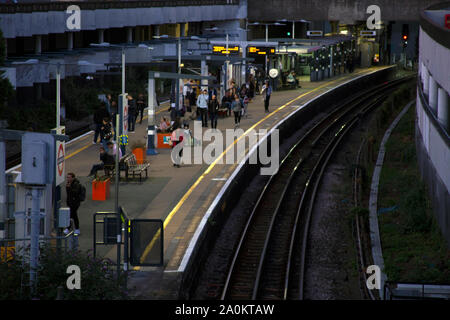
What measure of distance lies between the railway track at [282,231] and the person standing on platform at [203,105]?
3.81m

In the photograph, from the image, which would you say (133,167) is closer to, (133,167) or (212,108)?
(133,167)

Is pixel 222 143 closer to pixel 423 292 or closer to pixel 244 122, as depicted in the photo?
pixel 244 122

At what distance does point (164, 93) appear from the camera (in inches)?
2067

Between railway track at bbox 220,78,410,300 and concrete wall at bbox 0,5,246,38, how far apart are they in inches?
501

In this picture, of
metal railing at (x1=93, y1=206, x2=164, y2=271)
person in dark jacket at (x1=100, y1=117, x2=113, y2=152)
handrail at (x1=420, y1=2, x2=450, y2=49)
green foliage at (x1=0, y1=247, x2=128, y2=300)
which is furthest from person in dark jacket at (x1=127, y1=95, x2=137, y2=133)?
green foliage at (x1=0, y1=247, x2=128, y2=300)

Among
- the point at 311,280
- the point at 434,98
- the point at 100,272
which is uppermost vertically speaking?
the point at 434,98

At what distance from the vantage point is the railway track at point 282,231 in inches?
779

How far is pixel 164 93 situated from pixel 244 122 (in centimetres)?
1388

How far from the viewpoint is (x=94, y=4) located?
1912 inches

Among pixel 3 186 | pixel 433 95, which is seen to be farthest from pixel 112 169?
pixel 433 95

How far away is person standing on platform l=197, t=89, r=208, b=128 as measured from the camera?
3675 cm

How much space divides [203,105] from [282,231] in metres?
12.7
